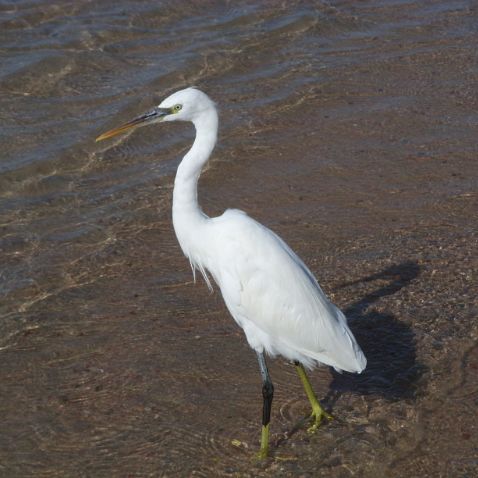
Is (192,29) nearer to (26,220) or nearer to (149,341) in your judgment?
(26,220)

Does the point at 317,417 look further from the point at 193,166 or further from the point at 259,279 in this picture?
the point at 193,166

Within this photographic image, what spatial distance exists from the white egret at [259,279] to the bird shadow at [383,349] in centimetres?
47

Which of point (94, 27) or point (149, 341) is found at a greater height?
point (94, 27)

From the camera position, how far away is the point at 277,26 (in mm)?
10094

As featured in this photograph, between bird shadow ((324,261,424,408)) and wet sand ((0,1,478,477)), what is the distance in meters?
0.01

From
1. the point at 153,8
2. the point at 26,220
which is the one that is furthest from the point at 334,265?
the point at 153,8

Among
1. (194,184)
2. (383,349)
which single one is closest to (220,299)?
(383,349)

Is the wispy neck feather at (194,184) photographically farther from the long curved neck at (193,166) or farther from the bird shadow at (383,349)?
the bird shadow at (383,349)

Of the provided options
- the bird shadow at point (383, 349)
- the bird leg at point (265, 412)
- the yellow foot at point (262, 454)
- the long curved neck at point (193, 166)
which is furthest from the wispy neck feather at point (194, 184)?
the bird shadow at point (383, 349)

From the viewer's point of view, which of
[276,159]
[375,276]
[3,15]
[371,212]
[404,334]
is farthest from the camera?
[3,15]

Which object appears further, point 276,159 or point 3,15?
point 3,15

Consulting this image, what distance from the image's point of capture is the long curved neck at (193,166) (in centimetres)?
426

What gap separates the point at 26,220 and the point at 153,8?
494 cm

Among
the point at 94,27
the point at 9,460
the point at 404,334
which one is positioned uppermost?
the point at 94,27
